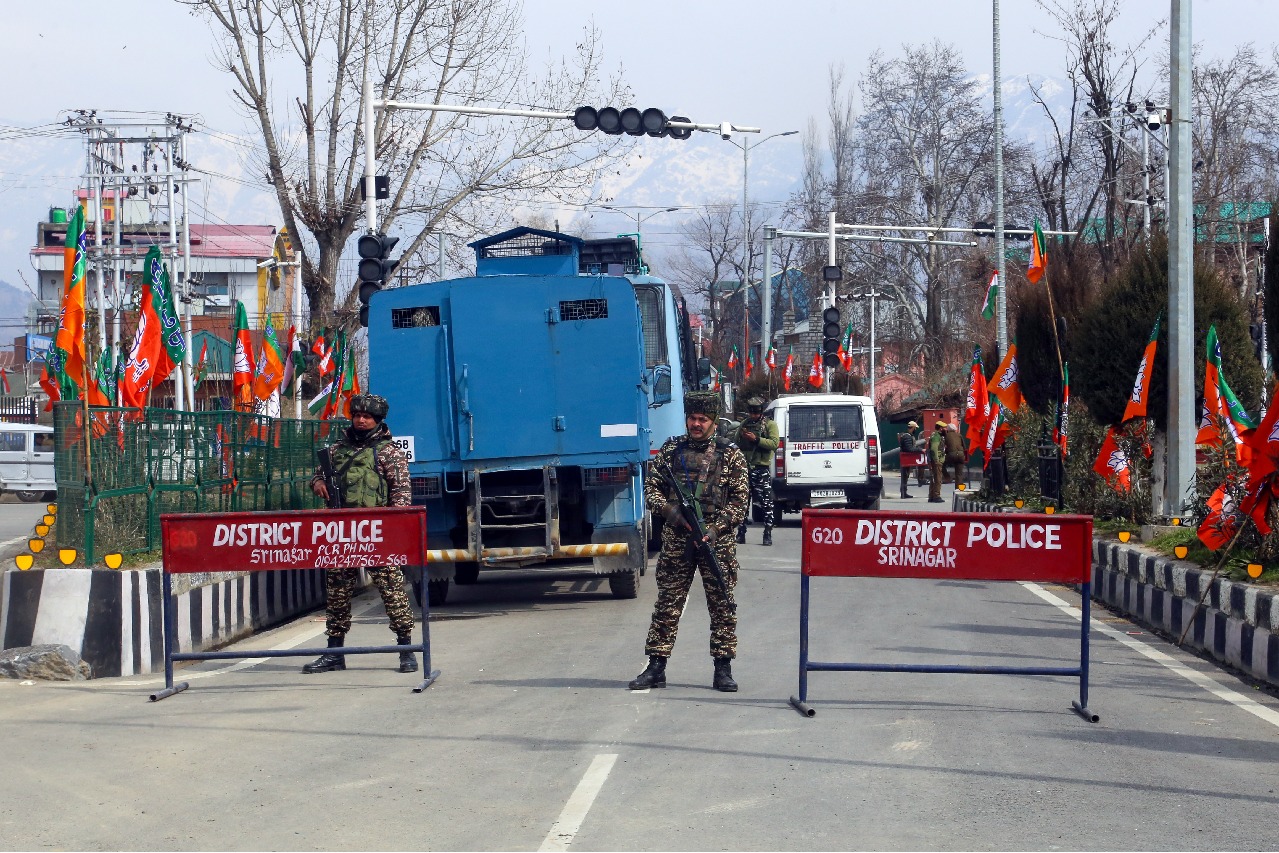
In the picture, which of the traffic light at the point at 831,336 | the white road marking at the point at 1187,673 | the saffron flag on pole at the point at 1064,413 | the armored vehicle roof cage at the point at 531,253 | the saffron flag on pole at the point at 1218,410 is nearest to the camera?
the white road marking at the point at 1187,673

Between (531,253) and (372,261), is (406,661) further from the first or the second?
(372,261)

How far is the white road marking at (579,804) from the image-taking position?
5.53m

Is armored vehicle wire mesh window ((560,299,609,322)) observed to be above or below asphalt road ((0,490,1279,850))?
above

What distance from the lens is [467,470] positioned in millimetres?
13031

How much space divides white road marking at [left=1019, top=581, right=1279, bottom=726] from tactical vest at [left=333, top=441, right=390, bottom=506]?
15.6 feet

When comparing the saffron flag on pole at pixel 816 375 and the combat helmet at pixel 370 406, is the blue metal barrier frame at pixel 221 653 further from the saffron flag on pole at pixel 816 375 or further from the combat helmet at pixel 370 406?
the saffron flag on pole at pixel 816 375

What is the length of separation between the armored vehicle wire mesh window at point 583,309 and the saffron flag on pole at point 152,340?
6.59 m

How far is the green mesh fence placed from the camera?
34.4 ft

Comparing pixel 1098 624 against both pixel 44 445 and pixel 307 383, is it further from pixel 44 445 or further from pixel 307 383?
pixel 44 445

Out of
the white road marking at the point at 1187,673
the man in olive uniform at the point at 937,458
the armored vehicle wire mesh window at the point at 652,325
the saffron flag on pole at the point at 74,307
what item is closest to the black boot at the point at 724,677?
the white road marking at the point at 1187,673

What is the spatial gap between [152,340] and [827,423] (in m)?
10.7

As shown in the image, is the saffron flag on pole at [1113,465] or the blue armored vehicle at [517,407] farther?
the saffron flag on pole at [1113,465]

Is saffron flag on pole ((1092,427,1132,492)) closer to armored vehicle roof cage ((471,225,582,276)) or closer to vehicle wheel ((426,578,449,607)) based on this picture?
armored vehicle roof cage ((471,225,582,276))

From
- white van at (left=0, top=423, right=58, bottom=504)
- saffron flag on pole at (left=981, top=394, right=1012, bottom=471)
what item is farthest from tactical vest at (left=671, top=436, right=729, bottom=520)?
white van at (left=0, top=423, right=58, bottom=504)
